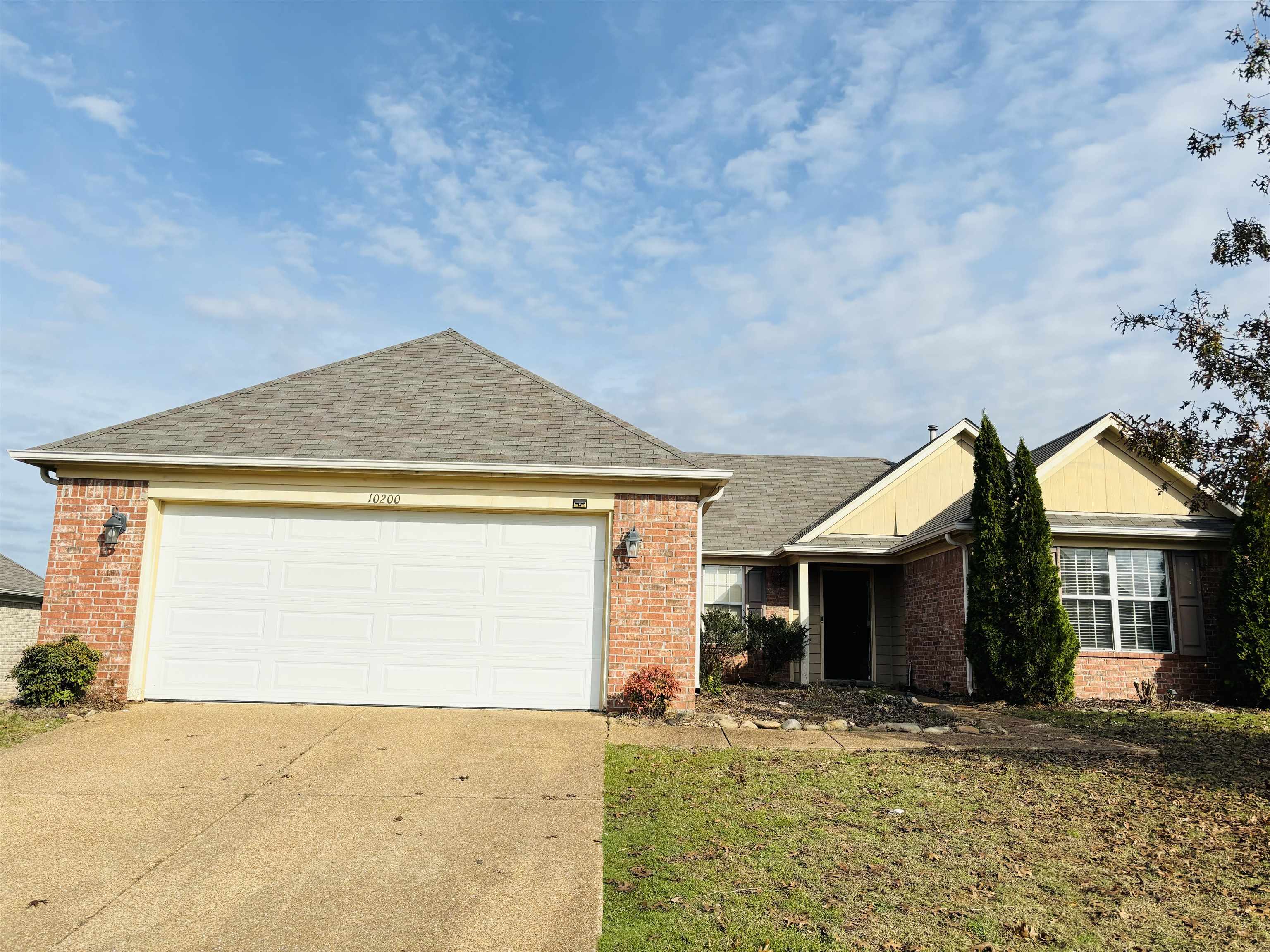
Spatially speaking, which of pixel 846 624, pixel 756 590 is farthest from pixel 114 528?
pixel 846 624

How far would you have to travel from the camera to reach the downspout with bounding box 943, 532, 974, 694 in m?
13.3

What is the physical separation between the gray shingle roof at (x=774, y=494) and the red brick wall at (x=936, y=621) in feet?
9.03

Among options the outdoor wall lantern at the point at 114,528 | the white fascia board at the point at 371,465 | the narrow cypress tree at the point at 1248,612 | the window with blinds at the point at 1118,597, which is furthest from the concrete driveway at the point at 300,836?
the narrow cypress tree at the point at 1248,612

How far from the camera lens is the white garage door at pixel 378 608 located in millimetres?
9914

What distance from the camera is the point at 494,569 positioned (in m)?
10.2

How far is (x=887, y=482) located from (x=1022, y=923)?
42.8 ft

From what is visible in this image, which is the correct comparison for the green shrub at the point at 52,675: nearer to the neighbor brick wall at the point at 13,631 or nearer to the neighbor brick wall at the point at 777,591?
the neighbor brick wall at the point at 777,591

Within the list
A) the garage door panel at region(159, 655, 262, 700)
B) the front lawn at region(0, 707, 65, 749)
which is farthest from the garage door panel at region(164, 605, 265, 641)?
the front lawn at region(0, 707, 65, 749)

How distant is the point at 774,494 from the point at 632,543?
10045mm

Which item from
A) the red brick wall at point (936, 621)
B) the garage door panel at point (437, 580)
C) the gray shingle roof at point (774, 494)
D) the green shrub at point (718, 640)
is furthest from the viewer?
the gray shingle roof at point (774, 494)

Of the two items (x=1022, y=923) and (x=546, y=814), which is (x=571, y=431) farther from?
(x=1022, y=923)

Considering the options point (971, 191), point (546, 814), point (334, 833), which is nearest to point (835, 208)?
point (971, 191)

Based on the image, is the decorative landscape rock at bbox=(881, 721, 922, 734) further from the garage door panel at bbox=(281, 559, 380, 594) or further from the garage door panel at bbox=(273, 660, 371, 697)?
the garage door panel at bbox=(281, 559, 380, 594)

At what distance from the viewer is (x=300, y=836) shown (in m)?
5.55
